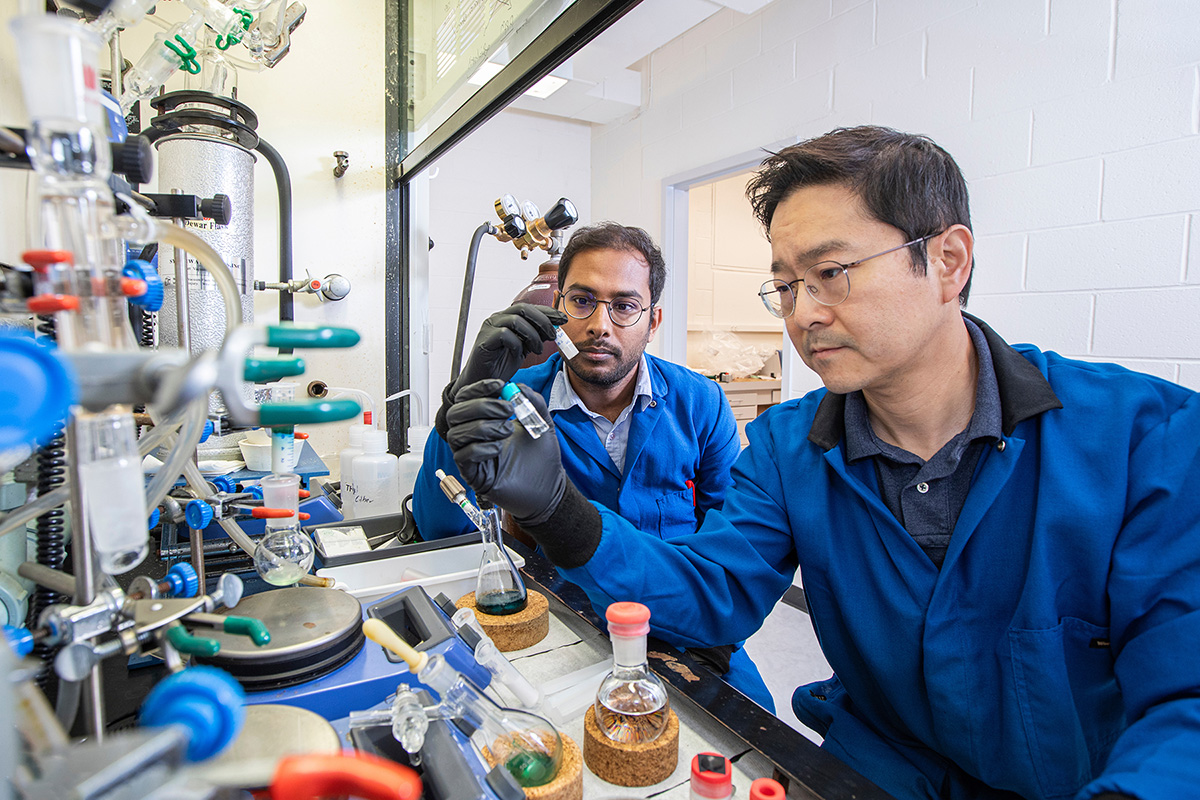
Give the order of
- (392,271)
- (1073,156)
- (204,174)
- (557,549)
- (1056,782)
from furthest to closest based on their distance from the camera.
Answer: (392,271) → (1073,156) → (204,174) → (557,549) → (1056,782)

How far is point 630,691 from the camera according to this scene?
2.16 feet

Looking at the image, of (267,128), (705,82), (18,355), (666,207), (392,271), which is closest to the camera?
(18,355)

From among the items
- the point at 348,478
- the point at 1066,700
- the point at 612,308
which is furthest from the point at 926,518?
the point at 348,478

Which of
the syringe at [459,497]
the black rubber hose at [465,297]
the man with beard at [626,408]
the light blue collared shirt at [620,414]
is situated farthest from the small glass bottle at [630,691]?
the black rubber hose at [465,297]

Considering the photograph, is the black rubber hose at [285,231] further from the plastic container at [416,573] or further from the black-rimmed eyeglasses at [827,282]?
the black-rimmed eyeglasses at [827,282]

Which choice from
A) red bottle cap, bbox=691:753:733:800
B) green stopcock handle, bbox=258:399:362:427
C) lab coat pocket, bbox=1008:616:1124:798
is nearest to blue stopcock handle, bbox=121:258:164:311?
green stopcock handle, bbox=258:399:362:427

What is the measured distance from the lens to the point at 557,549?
0.91m

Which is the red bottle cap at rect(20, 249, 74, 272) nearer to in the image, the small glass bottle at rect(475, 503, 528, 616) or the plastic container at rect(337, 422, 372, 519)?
the small glass bottle at rect(475, 503, 528, 616)

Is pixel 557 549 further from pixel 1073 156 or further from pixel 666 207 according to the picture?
pixel 666 207

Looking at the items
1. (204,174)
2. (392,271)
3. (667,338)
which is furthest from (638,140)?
(204,174)

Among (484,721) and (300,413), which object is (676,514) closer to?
(484,721)

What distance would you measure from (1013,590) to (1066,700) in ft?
0.46

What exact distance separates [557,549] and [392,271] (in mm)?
1614

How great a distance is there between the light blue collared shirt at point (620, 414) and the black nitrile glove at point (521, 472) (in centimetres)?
60
